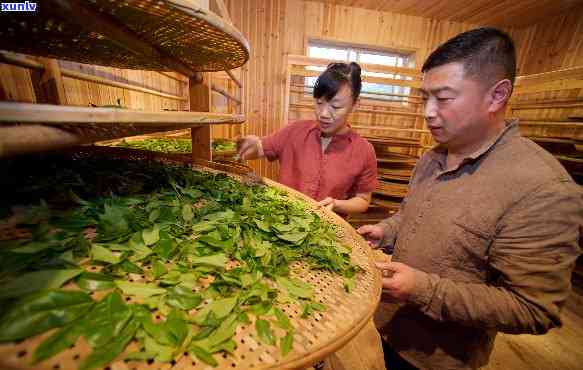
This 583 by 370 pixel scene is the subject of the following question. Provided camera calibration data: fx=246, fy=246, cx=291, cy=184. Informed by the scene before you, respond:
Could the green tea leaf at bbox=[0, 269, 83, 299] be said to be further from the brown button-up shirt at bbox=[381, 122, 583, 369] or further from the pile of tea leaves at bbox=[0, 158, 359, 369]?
the brown button-up shirt at bbox=[381, 122, 583, 369]

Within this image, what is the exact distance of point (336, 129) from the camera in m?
1.93

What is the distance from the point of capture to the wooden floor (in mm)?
2047

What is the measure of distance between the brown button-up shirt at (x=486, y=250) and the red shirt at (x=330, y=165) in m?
0.74

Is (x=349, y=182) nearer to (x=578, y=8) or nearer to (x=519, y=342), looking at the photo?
(x=519, y=342)

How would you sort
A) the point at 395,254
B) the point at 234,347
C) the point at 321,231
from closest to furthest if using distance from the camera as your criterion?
the point at 234,347 → the point at 321,231 → the point at 395,254

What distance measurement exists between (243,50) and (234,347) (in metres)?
1.03

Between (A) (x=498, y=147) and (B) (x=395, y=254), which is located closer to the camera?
(A) (x=498, y=147)

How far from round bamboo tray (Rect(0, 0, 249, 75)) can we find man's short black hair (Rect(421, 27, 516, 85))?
0.85 meters

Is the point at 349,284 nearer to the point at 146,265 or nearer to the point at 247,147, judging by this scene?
the point at 146,265

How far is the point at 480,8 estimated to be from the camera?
469cm

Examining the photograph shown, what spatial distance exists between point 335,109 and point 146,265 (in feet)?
5.07

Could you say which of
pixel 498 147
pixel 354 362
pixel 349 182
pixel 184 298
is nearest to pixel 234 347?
pixel 184 298

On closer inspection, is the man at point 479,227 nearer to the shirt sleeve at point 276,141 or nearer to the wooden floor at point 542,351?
the shirt sleeve at point 276,141

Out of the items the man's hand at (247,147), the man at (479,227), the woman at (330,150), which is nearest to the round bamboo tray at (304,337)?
the man at (479,227)
